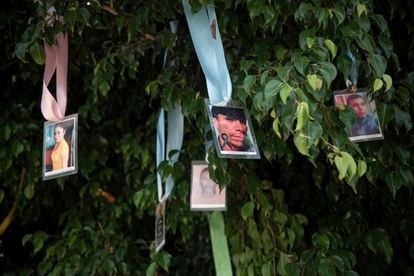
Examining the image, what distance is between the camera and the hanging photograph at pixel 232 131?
181cm

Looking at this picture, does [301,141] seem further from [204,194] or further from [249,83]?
[204,194]

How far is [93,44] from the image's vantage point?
283cm

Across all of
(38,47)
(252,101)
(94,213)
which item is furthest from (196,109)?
(94,213)

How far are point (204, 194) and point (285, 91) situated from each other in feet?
2.23

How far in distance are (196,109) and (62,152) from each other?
0.40 metres

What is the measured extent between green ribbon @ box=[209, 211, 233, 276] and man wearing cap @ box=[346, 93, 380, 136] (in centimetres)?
53

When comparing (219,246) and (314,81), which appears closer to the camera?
(314,81)

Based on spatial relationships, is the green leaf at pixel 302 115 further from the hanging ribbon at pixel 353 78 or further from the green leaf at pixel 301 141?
the hanging ribbon at pixel 353 78

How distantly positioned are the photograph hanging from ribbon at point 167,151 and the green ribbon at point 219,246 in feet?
0.51

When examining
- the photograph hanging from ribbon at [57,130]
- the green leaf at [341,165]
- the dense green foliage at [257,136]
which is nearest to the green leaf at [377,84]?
the dense green foliage at [257,136]

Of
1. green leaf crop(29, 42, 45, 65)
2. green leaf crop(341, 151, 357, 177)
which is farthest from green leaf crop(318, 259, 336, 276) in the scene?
green leaf crop(29, 42, 45, 65)

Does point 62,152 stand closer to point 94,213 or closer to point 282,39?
point 282,39

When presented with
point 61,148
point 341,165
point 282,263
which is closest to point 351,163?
point 341,165

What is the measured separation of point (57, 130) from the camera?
6.61 ft
